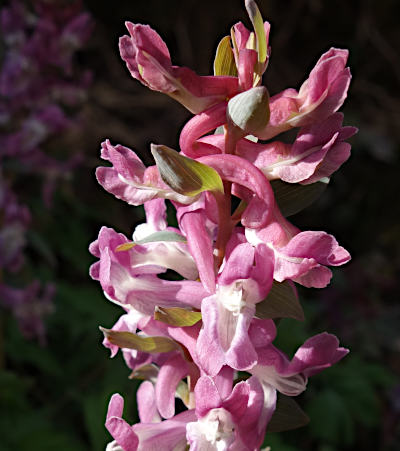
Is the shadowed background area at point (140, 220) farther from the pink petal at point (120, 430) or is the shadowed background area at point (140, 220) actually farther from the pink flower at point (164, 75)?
the pink flower at point (164, 75)

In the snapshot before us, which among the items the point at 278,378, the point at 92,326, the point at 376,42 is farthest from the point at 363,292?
the point at 278,378

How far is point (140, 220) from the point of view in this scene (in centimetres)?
468

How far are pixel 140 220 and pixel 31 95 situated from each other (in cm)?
163

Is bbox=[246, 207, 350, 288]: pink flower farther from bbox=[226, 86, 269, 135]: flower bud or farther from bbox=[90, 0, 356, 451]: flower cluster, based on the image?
bbox=[226, 86, 269, 135]: flower bud

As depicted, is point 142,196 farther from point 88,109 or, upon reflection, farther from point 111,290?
point 88,109

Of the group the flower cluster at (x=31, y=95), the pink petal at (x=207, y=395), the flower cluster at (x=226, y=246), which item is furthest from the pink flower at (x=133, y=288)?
the flower cluster at (x=31, y=95)

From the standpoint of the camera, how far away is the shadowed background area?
3.15 meters

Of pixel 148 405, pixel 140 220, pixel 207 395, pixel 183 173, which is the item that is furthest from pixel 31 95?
pixel 207 395

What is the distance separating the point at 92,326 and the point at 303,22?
4.15 metres

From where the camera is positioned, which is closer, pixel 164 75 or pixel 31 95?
pixel 164 75

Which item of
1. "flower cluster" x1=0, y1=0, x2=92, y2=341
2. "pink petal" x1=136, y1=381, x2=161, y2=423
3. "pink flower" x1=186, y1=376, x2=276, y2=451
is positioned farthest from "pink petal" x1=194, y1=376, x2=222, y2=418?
"flower cluster" x1=0, y1=0, x2=92, y2=341

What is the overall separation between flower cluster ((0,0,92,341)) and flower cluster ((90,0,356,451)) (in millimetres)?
2114

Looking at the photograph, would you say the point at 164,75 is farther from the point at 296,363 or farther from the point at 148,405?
the point at 148,405

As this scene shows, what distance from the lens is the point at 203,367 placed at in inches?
33.5
